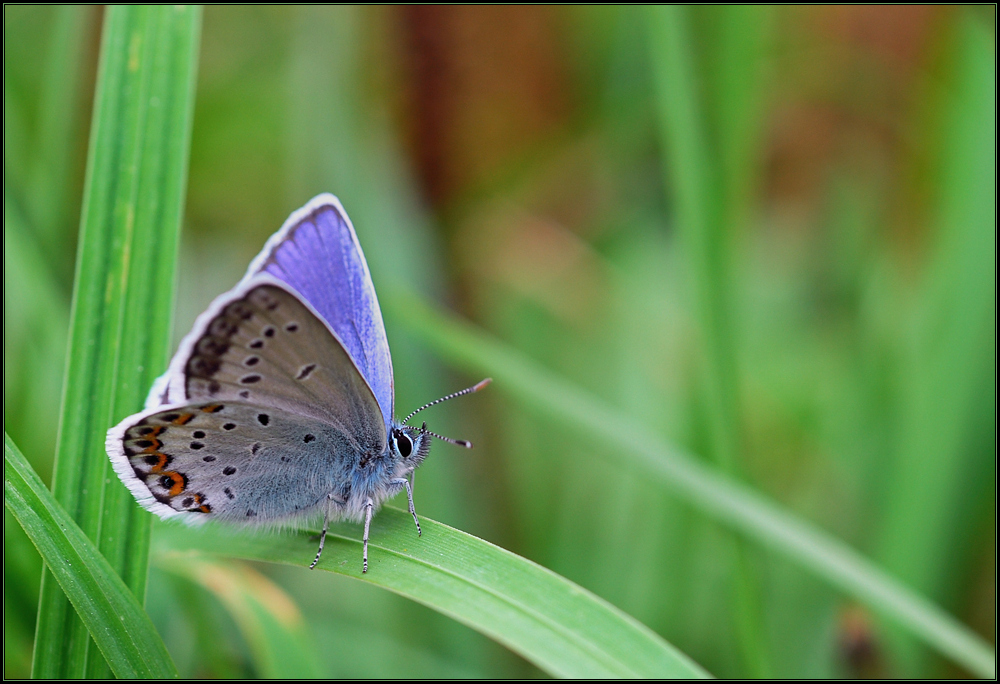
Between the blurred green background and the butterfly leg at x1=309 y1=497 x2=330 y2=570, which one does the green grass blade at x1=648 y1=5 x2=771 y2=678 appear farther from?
the butterfly leg at x1=309 y1=497 x2=330 y2=570

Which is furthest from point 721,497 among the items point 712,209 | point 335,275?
point 335,275

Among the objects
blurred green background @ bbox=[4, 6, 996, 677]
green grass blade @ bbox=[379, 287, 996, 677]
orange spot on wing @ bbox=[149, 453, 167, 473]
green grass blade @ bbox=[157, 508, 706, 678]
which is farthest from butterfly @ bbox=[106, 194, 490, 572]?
green grass blade @ bbox=[379, 287, 996, 677]

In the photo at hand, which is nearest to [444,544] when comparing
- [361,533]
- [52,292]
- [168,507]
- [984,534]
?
[361,533]

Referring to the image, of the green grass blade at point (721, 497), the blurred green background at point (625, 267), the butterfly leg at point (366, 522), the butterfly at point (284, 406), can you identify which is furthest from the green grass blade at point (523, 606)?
the green grass blade at point (721, 497)

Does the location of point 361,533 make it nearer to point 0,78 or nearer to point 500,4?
point 0,78

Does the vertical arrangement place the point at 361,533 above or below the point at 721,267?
below

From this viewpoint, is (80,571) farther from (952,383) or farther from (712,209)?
(952,383)
